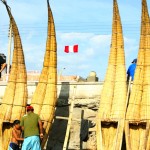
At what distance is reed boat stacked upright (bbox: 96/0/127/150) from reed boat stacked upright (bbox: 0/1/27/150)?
2.16m

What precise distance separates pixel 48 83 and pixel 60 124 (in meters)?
1.45

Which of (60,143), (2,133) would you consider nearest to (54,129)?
(60,143)

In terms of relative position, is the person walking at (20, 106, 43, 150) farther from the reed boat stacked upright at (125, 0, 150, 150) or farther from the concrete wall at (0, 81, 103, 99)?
the concrete wall at (0, 81, 103, 99)

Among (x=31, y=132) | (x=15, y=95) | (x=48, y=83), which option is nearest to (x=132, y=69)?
(x=48, y=83)

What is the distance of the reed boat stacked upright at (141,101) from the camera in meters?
12.7

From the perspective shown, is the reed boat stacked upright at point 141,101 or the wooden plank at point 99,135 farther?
the wooden plank at point 99,135

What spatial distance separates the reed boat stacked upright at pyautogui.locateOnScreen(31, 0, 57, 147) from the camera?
13.7m

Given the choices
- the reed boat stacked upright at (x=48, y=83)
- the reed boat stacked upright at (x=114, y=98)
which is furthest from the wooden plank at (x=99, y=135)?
the reed boat stacked upright at (x=48, y=83)

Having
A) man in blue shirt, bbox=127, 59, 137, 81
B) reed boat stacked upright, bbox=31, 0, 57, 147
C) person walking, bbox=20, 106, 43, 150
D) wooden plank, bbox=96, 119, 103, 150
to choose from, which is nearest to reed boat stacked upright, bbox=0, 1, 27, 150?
reed boat stacked upright, bbox=31, 0, 57, 147

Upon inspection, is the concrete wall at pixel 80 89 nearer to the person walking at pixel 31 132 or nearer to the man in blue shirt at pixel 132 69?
the man in blue shirt at pixel 132 69

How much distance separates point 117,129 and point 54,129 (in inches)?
101

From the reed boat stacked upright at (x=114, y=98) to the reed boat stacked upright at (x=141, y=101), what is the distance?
0.23 m

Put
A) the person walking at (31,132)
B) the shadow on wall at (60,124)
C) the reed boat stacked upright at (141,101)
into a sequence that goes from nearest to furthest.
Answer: the person walking at (31,132) < the reed boat stacked upright at (141,101) < the shadow on wall at (60,124)

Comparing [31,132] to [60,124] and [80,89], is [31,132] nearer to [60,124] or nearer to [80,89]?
[60,124]
